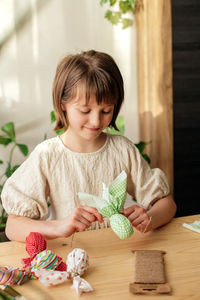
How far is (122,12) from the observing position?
113 inches

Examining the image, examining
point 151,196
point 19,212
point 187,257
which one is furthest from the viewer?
point 151,196

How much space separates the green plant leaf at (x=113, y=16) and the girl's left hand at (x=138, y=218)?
6.29ft

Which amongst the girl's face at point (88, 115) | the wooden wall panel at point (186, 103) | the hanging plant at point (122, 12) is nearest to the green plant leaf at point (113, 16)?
the hanging plant at point (122, 12)

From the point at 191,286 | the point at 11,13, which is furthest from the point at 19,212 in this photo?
the point at 11,13

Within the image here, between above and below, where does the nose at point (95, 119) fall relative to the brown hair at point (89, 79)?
below

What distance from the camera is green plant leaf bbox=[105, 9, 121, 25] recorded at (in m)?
2.82

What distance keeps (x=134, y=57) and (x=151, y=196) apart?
1.69 metres

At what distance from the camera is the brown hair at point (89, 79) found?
144 centimetres

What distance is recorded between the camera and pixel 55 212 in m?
1.69

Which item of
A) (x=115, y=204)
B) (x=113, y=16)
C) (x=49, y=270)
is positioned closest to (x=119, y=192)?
(x=115, y=204)

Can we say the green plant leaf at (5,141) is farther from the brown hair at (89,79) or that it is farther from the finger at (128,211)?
the finger at (128,211)

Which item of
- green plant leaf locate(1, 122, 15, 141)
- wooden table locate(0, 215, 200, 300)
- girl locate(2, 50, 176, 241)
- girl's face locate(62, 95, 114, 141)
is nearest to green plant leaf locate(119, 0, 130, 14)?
green plant leaf locate(1, 122, 15, 141)

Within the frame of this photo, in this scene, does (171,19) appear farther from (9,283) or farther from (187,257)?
(9,283)

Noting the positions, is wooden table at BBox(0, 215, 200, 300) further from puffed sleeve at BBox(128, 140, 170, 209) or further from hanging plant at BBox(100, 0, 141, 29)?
hanging plant at BBox(100, 0, 141, 29)
